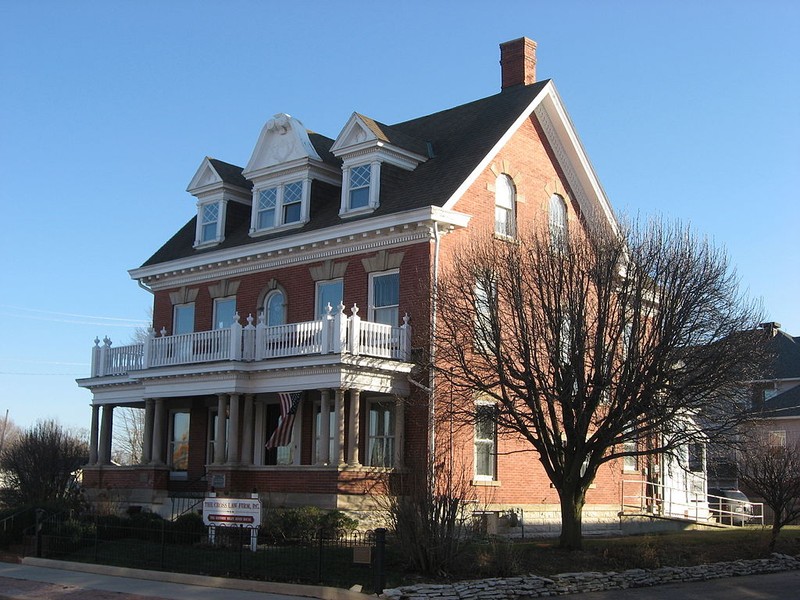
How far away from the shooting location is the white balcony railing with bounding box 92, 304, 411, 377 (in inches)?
968

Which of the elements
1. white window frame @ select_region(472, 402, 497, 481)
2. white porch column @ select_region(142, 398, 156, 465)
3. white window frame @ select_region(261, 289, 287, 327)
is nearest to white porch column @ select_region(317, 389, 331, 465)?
white window frame @ select_region(472, 402, 497, 481)

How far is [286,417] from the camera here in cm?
2567

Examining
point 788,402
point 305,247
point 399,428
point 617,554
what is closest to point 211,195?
point 305,247

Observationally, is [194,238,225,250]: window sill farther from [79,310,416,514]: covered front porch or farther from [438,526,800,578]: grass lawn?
[438,526,800,578]: grass lawn

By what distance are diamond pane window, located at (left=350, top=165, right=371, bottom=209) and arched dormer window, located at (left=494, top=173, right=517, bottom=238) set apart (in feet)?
12.0

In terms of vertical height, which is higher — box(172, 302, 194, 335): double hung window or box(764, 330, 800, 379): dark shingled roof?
box(764, 330, 800, 379): dark shingled roof

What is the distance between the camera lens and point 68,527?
23266 millimetres

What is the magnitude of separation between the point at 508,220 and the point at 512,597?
14.1m

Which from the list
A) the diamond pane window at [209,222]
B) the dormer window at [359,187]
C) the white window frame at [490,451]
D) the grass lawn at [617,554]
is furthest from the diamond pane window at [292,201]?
the grass lawn at [617,554]

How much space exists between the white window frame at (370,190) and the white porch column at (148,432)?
7.90m

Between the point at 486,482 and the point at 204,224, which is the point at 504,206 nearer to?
the point at 486,482

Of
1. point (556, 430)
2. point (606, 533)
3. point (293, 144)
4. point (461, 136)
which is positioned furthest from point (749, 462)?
point (293, 144)

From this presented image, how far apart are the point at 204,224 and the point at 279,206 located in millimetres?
3904

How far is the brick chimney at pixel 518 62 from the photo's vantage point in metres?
32.5
